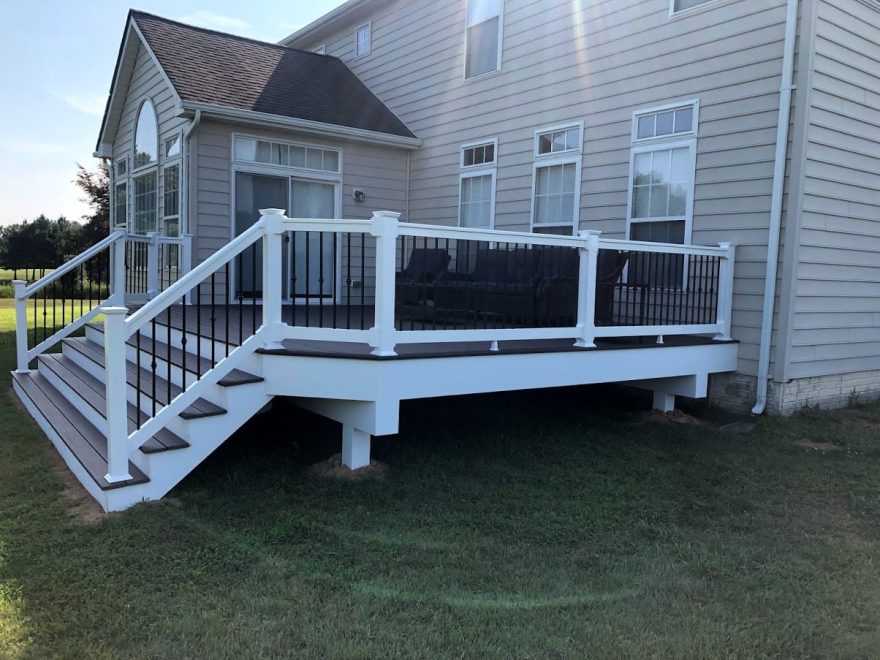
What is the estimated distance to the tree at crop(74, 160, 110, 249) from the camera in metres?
27.4

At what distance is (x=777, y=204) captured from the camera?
6.02 m

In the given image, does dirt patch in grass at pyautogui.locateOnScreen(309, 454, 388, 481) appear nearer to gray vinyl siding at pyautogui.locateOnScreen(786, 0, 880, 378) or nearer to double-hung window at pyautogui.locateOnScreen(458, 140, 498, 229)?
gray vinyl siding at pyautogui.locateOnScreen(786, 0, 880, 378)

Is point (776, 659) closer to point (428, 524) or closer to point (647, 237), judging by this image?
point (428, 524)

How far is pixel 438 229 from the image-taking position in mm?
4453

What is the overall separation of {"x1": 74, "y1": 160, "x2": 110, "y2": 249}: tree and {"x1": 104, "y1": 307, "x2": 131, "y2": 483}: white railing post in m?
26.5

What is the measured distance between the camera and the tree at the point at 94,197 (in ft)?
89.9

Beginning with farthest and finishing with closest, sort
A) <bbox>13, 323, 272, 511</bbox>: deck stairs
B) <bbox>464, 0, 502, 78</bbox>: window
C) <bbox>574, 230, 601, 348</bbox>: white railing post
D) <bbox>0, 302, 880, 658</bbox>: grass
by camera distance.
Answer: <bbox>464, 0, 502, 78</bbox>: window, <bbox>574, 230, 601, 348</bbox>: white railing post, <bbox>13, 323, 272, 511</bbox>: deck stairs, <bbox>0, 302, 880, 658</bbox>: grass

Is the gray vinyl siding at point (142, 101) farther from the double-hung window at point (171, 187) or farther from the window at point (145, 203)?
the window at point (145, 203)

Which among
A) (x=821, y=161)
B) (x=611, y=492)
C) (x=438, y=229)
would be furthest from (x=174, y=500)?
Result: (x=821, y=161)

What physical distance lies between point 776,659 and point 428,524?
191cm

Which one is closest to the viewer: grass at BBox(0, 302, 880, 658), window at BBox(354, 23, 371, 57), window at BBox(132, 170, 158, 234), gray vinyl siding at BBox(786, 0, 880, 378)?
grass at BBox(0, 302, 880, 658)

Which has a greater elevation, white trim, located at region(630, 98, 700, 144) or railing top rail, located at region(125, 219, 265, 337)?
white trim, located at region(630, 98, 700, 144)

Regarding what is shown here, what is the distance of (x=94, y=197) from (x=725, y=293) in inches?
1126

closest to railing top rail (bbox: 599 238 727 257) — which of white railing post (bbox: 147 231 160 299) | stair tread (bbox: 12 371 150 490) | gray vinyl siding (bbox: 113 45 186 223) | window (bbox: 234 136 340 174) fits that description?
stair tread (bbox: 12 371 150 490)
